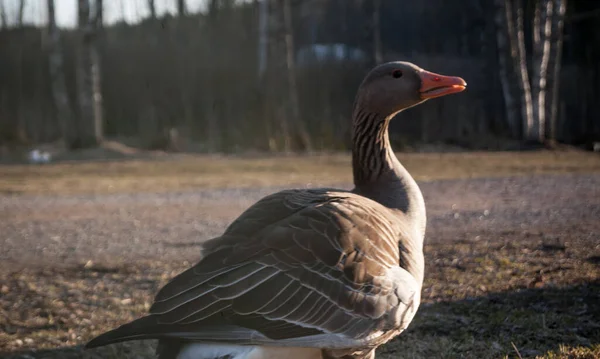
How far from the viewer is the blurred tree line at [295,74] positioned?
1802 cm

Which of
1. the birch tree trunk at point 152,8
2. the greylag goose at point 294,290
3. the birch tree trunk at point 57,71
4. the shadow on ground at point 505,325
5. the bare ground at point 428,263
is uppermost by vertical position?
the birch tree trunk at point 152,8

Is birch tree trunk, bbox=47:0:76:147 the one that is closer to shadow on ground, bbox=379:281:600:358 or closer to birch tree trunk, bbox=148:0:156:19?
birch tree trunk, bbox=148:0:156:19

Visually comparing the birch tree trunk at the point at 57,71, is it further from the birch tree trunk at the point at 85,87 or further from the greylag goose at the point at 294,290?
the greylag goose at the point at 294,290

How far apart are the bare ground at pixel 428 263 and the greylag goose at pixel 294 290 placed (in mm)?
967

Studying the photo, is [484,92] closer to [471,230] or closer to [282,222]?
[471,230]

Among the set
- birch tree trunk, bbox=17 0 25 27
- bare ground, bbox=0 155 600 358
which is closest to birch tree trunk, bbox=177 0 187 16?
birch tree trunk, bbox=17 0 25 27

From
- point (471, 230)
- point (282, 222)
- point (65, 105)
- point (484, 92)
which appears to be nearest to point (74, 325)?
point (282, 222)

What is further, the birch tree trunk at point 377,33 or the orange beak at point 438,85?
the birch tree trunk at point 377,33

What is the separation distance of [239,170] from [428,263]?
7.54 m

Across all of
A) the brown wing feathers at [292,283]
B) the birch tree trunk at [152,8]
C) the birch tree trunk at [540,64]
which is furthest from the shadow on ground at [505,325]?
the birch tree trunk at [152,8]

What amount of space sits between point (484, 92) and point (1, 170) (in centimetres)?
1476

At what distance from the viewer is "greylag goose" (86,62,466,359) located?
247cm

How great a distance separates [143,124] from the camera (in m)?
20.0

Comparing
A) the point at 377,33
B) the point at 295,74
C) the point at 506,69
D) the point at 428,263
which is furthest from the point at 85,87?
the point at 428,263
